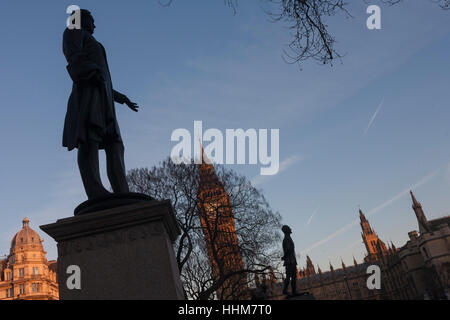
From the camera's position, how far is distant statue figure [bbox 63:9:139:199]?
4.38m

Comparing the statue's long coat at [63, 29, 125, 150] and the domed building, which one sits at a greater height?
the domed building

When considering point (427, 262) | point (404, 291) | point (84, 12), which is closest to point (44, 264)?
point (84, 12)

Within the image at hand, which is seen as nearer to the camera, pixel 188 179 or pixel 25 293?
pixel 188 179

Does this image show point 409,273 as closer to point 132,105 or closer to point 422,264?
point 422,264

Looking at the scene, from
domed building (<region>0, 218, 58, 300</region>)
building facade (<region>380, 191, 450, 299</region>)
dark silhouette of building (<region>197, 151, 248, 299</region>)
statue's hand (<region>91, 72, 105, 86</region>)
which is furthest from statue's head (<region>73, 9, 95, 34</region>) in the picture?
building facade (<region>380, 191, 450, 299</region>)

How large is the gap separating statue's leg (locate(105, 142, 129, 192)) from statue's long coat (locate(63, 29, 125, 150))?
13 centimetres

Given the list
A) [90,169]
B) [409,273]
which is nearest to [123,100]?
[90,169]

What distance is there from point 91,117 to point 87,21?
177cm

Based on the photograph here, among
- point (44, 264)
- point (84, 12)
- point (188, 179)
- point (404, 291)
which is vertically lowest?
point (404, 291)

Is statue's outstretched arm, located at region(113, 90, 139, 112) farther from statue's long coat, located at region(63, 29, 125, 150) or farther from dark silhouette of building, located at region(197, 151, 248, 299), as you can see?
dark silhouette of building, located at region(197, 151, 248, 299)
